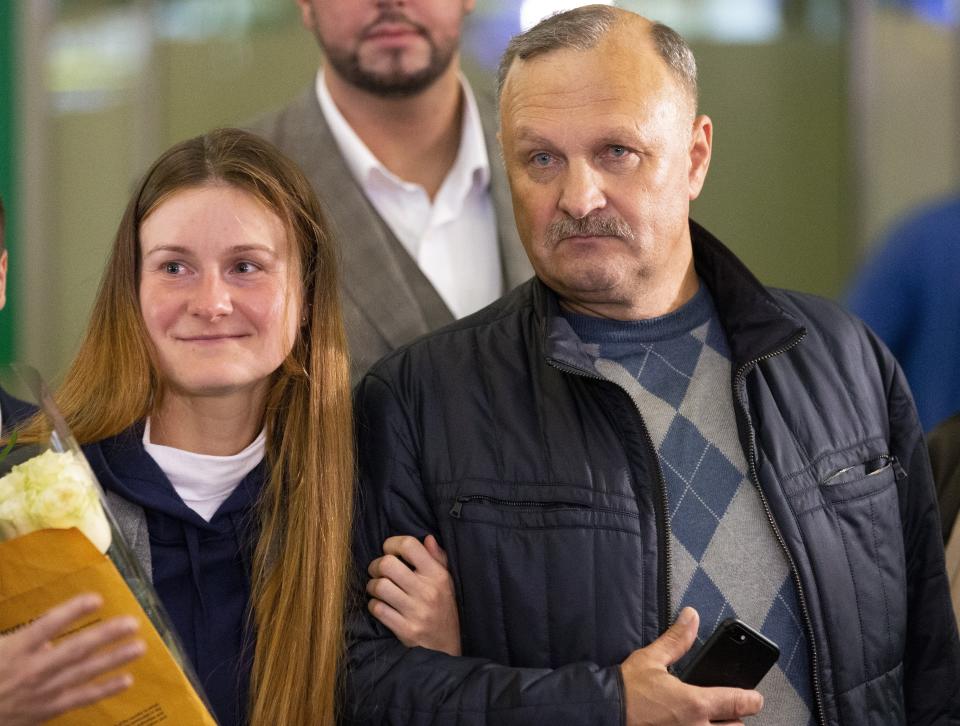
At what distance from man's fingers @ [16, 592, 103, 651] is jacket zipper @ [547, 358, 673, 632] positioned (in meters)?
0.82

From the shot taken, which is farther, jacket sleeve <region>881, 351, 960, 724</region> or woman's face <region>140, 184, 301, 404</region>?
jacket sleeve <region>881, 351, 960, 724</region>

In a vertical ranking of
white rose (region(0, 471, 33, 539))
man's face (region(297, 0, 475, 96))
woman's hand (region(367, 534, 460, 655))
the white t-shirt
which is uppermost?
man's face (region(297, 0, 475, 96))

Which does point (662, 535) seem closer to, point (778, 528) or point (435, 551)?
point (778, 528)

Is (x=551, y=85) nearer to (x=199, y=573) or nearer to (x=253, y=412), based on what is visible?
(x=253, y=412)

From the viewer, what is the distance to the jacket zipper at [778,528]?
2.13 meters

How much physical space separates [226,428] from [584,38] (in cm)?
85

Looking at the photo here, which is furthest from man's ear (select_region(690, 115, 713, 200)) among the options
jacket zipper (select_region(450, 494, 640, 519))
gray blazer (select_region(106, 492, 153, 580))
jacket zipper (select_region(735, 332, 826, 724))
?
gray blazer (select_region(106, 492, 153, 580))

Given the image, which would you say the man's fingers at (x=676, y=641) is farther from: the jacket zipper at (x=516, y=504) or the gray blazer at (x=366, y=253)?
the gray blazer at (x=366, y=253)

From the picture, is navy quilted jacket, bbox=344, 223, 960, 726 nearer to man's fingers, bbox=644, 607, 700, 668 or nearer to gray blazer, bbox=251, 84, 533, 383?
man's fingers, bbox=644, 607, 700, 668

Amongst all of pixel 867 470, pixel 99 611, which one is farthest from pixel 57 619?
pixel 867 470

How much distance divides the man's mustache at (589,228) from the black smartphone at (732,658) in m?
0.63

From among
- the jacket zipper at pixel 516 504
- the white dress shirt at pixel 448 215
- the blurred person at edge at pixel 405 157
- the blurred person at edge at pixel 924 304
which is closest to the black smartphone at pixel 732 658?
the jacket zipper at pixel 516 504

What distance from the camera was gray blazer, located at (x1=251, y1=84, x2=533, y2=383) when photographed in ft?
9.10

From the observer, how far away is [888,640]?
7.34 ft
